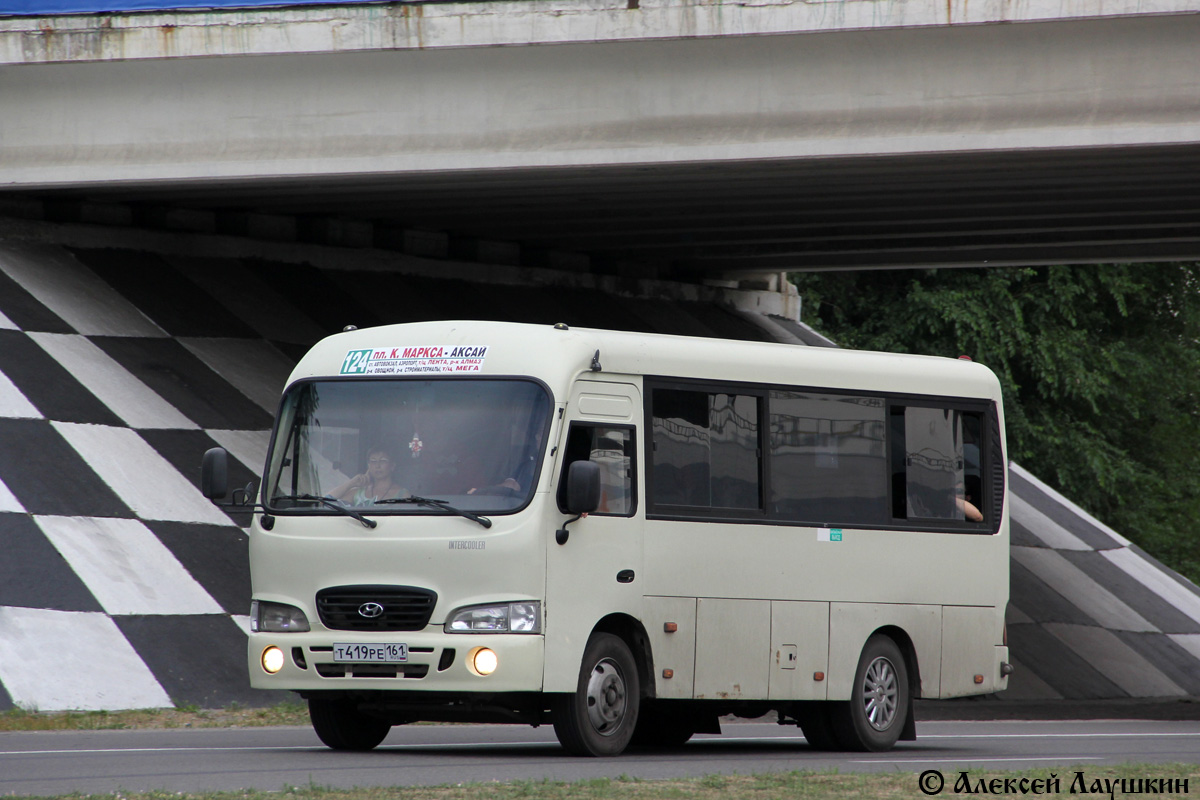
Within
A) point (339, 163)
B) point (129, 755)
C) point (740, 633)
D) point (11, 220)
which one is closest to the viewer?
point (129, 755)

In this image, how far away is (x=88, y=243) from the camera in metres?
23.2

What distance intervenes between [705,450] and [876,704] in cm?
252

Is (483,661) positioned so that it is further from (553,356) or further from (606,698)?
(553,356)

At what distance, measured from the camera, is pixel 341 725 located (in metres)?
12.4

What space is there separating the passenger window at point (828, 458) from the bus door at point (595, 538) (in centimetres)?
144

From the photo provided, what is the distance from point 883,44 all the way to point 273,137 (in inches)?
257

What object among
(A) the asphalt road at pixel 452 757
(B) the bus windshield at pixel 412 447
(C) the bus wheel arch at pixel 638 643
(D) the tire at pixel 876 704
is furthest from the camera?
(D) the tire at pixel 876 704

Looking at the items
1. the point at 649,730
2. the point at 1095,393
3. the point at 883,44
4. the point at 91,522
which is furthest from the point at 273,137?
the point at 1095,393

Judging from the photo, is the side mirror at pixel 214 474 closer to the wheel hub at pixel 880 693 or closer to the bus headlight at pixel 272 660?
the bus headlight at pixel 272 660

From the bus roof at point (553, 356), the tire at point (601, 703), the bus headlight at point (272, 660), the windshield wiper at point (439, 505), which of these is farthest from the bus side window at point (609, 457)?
the bus headlight at point (272, 660)

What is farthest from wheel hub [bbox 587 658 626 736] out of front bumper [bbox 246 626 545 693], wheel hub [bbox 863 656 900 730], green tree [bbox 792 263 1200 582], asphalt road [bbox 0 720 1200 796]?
green tree [bbox 792 263 1200 582]

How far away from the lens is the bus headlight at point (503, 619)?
11352 mm

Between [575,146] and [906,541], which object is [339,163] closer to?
[575,146]

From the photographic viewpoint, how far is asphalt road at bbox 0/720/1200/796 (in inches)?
402
